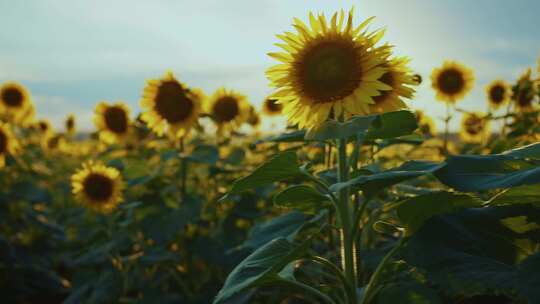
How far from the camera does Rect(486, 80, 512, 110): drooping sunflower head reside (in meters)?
6.15

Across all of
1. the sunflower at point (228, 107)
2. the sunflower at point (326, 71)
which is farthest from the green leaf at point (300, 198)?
the sunflower at point (228, 107)

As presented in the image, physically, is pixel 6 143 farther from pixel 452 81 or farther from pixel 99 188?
pixel 452 81

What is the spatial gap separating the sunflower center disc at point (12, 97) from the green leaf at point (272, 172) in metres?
7.72

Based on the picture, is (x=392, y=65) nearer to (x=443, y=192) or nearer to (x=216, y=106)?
(x=443, y=192)

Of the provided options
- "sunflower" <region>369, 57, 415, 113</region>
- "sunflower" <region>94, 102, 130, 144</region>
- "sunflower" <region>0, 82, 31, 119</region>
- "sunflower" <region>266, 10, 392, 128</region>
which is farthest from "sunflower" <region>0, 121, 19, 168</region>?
"sunflower" <region>369, 57, 415, 113</region>

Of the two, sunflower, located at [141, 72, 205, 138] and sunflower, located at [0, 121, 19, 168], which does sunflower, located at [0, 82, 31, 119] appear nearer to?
→ sunflower, located at [0, 121, 19, 168]

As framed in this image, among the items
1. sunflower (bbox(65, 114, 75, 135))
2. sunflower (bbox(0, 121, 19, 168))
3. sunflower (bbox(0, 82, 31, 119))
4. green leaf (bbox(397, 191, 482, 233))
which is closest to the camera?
green leaf (bbox(397, 191, 482, 233))

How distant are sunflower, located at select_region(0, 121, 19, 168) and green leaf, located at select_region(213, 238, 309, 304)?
4.32 m

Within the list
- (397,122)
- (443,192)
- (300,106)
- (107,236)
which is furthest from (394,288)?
(107,236)

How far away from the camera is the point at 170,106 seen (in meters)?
4.25

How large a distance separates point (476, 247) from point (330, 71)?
2.65 ft

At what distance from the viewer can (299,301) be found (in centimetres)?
243

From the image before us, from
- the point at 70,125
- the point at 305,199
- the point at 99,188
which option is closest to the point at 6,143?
the point at 99,188

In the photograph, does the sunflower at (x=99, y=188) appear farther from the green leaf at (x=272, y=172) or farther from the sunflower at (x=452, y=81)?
the sunflower at (x=452, y=81)
